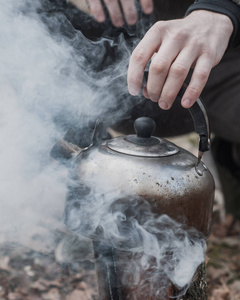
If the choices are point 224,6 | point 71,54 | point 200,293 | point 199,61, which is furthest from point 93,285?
Result: point 224,6

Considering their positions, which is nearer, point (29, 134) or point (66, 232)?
point (29, 134)

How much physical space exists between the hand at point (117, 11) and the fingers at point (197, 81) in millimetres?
813

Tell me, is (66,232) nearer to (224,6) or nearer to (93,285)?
(93,285)

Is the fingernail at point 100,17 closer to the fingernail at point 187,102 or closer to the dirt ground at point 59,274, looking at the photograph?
the fingernail at point 187,102

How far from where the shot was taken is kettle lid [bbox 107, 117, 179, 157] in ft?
4.79

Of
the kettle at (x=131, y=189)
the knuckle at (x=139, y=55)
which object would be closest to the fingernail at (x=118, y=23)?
the knuckle at (x=139, y=55)

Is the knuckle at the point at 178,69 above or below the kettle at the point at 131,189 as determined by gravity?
above

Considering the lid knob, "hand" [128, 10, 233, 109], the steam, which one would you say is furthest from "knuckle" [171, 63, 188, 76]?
the steam

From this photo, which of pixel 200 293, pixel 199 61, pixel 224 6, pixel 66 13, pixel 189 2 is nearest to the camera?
pixel 199 61

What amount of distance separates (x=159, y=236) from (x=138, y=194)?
0.63 feet

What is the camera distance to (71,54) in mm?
2137

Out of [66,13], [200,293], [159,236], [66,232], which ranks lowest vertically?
[66,232]

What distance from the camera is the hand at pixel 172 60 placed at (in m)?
1.40

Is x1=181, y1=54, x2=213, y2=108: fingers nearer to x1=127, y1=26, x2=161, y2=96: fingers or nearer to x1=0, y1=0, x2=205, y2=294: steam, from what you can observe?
x1=127, y1=26, x2=161, y2=96: fingers
